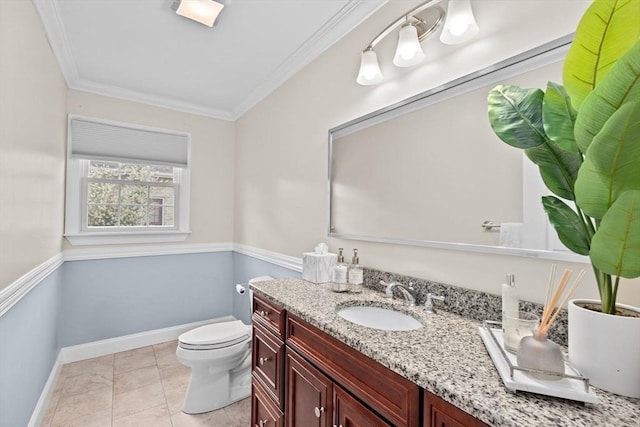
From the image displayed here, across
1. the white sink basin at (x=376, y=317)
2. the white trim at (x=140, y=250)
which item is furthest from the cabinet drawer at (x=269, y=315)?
the white trim at (x=140, y=250)

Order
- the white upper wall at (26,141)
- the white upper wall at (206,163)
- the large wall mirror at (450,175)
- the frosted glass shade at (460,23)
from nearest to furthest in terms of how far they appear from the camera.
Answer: the large wall mirror at (450,175)
the frosted glass shade at (460,23)
the white upper wall at (26,141)
the white upper wall at (206,163)

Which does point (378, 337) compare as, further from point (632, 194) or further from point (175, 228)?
point (175, 228)

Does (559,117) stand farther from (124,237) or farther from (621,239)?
(124,237)

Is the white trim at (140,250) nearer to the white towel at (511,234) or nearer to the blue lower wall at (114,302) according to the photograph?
the blue lower wall at (114,302)

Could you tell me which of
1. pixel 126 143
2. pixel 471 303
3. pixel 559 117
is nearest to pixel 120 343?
pixel 126 143

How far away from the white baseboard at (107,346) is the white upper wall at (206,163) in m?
0.94

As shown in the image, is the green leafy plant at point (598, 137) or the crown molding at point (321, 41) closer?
the green leafy plant at point (598, 137)

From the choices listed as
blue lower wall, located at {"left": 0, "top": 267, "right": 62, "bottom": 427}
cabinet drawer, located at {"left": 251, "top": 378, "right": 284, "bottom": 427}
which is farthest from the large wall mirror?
blue lower wall, located at {"left": 0, "top": 267, "right": 62, "bottom": 427}

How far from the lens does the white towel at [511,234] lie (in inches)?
41.9

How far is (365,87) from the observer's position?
67.6 inches

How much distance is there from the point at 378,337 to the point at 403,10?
151 centimetres

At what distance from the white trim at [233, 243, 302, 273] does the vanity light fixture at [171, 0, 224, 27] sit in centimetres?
166

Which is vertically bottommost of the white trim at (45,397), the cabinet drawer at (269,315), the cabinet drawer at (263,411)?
the white trim at (45,397)

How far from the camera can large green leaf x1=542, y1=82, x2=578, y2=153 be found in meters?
0.72
